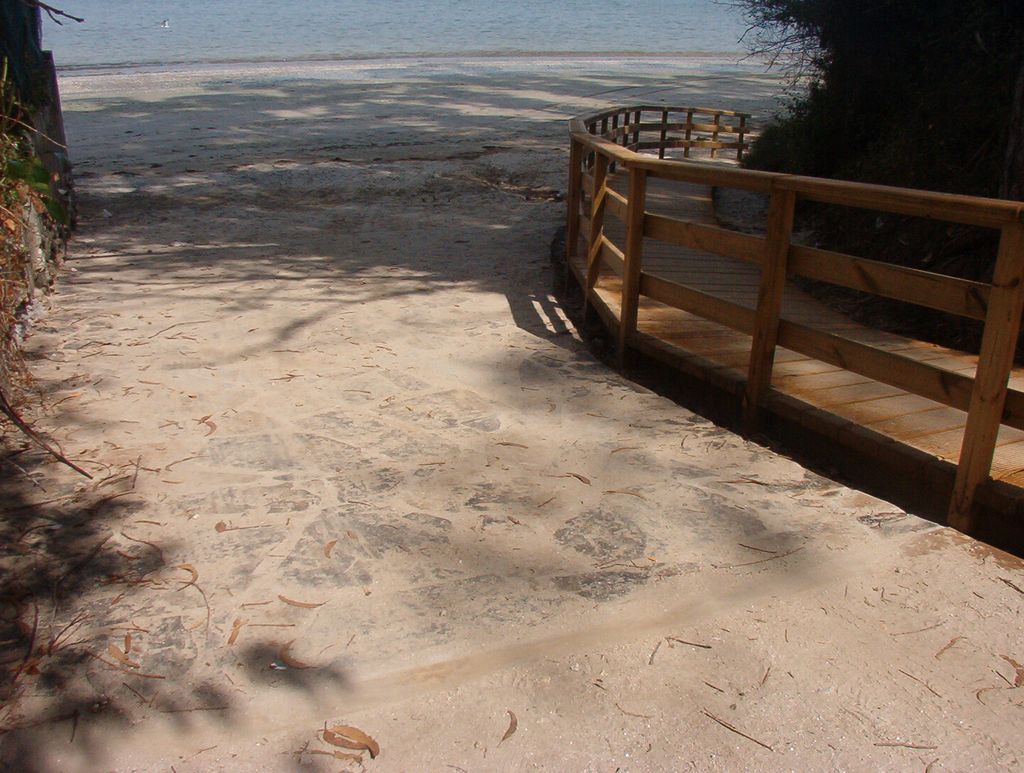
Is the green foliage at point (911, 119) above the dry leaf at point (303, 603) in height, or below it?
above

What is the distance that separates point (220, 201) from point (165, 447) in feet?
24.9

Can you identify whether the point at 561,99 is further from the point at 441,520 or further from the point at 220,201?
the point at 441,520

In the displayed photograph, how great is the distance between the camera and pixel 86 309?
23.0 ft

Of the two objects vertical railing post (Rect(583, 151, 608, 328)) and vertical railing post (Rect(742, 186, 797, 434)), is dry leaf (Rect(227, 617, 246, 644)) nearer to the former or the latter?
vertical railing post (Rect(742, 186, 797, 434))

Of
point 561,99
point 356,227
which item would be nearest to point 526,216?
point 356,227

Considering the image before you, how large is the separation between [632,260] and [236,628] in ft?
12.2

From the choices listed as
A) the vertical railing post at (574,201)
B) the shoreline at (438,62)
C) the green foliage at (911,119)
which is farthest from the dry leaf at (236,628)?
the shoreline at (438,62)

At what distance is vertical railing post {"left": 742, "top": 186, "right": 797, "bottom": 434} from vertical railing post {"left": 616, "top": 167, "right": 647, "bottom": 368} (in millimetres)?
1179

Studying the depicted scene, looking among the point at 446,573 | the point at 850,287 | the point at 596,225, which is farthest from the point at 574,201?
the point at 446,573

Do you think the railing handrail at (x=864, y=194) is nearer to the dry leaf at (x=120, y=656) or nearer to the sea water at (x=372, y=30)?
the dry leaf at (x=120, y=656)

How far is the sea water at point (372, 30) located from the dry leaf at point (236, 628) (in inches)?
1271

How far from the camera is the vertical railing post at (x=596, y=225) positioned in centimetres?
689

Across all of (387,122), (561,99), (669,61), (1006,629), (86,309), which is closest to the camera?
(1006,629)

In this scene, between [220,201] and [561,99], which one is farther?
[561,99]
